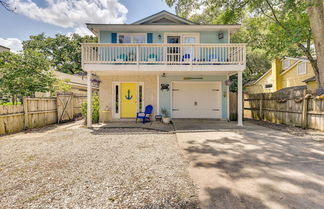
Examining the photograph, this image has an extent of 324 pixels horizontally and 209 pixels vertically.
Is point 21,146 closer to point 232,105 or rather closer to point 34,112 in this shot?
point 34,112

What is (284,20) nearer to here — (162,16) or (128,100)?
(162,16)

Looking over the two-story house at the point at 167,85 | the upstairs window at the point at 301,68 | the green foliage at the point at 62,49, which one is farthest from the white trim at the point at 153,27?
the green foliage at the point at 62,49

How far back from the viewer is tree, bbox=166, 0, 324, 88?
7020 mm

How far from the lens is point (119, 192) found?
2.32m

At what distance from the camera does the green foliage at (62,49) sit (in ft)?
85.3

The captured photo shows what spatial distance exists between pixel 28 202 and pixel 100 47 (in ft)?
23.6

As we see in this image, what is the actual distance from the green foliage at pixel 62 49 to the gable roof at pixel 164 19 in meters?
20.1

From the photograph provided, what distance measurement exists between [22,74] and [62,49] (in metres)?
22.7

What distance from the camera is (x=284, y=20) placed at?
10.2m

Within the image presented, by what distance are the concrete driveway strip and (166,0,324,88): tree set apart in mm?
5145

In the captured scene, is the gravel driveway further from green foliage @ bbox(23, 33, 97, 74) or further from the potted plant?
green foliage @ bbox(23, 33, 97, 74)

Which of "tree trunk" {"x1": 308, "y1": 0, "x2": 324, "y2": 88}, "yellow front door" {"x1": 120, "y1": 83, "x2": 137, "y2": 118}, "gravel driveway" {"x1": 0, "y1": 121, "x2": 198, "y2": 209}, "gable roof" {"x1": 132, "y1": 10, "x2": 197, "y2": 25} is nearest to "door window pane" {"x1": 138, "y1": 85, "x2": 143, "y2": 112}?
"yellow front door" {"x1": 120, "y1": 83, "x2": 137, "y2": 118}

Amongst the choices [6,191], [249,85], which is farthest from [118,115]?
[249,85]

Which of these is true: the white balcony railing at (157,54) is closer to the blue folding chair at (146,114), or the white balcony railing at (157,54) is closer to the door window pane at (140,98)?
the door window pane at (140,98)
